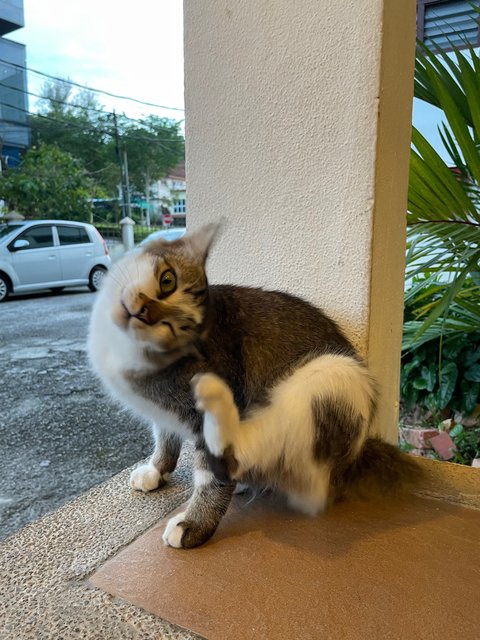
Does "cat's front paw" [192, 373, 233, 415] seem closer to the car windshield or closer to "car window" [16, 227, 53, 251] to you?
the car windshield

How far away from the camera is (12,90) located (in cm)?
239

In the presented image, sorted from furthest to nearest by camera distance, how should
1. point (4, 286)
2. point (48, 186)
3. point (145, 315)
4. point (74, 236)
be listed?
point (74, 236), point (4, 286), point (48, 186), point (145, 315)

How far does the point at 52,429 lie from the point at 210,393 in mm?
1196

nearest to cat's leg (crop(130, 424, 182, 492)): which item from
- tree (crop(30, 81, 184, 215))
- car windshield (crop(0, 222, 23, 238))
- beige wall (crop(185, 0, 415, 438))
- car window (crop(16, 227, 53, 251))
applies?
beige wall (crop(185, 0, 415, 438))

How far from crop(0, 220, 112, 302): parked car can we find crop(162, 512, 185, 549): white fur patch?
9.86ft

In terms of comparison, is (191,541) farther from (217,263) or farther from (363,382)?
(217,263)

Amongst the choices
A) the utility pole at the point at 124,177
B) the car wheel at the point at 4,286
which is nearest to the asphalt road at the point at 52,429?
the utility pole at the point at 124,177

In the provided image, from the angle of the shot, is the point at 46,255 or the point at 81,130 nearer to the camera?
the point at 81,130

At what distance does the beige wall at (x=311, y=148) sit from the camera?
92cm

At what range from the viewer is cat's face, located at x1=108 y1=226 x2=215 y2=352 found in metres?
0.67

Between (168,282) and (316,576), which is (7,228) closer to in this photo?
(168,282)

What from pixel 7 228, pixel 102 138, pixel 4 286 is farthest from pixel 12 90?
pixel 4 286

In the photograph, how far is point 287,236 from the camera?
1.04m

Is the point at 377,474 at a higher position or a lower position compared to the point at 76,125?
lower
